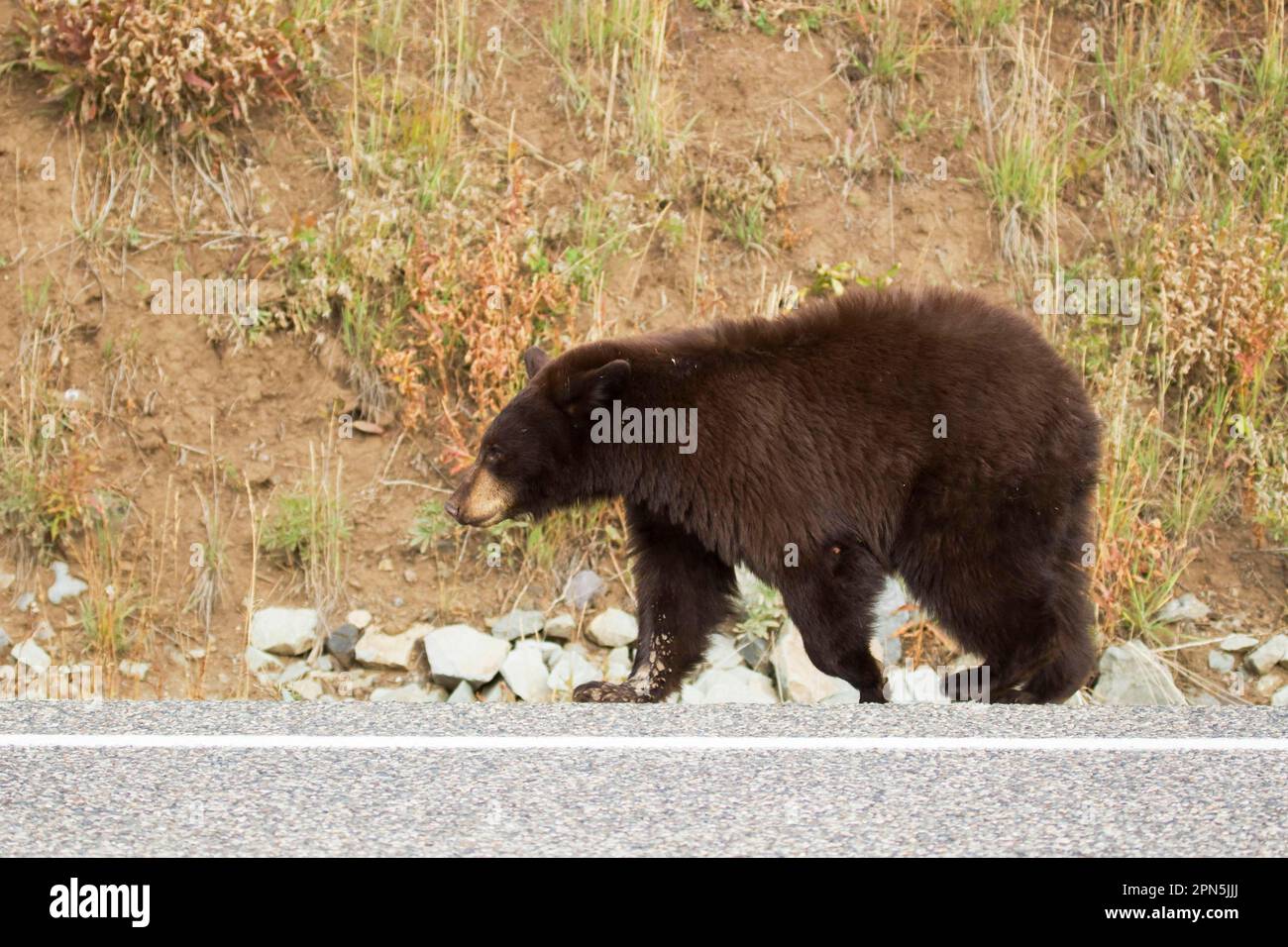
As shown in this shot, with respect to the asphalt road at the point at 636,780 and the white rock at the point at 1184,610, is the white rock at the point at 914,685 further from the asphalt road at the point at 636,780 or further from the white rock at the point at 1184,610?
the asphalt road at the point at 636,780

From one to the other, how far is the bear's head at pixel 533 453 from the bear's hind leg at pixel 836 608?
1.05 metres

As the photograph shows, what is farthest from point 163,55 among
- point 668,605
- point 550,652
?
point 668,605

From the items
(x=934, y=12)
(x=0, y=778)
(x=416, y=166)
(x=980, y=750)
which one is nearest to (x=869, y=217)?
(x=934, y=12)

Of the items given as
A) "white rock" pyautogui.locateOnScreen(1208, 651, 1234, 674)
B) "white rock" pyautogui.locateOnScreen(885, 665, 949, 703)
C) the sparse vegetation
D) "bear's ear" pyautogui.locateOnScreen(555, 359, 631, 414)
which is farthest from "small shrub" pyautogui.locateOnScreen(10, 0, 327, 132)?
"white rock" pyautogui.locateOnScreen(1208, 651, 1234, 674)

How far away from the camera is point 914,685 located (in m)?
7.00

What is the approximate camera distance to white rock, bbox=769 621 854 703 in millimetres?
7234

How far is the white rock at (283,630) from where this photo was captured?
25.6 ft

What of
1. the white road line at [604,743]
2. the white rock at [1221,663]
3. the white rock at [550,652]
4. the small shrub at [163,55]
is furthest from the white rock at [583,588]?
the white road line at [604,743]

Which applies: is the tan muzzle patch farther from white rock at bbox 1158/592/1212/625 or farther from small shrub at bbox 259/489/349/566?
white rock at bbox 1158/592/1212/625

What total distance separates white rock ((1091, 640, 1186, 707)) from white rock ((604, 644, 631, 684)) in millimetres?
2086

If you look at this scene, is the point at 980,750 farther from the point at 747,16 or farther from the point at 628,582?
the point at 747,16

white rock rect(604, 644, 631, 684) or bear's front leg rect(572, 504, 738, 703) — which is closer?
bear's front leg rect(572, 504, 738, 703)

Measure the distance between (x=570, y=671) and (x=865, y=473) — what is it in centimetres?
207

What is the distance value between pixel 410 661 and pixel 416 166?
9.53ft
